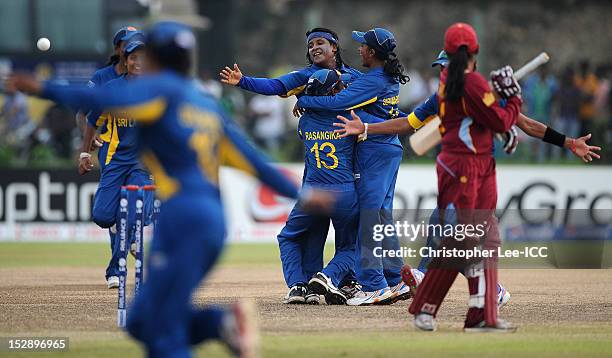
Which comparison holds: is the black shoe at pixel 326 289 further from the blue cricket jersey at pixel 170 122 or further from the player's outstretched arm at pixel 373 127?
the blue cricket jersey at pixel 170 122

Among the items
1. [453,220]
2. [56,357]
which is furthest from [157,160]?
[453,220]

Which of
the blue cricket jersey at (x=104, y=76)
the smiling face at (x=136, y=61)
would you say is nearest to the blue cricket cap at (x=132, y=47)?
the smiling face at (x=136, y=61)

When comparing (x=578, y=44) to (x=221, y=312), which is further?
(x=578, y=44)

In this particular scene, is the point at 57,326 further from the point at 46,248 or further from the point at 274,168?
the point at 46,248

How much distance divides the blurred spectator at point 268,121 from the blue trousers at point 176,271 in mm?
23444

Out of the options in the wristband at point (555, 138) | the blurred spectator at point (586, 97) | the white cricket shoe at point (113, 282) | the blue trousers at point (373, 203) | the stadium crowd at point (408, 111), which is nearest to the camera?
the wristband at point (555, 138)

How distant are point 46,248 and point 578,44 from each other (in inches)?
1202

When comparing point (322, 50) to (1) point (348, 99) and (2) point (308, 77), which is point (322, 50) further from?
(1) point (348, 99)

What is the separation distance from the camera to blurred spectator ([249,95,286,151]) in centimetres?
3119

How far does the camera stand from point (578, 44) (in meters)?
48.4

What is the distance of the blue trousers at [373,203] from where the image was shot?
1267cm

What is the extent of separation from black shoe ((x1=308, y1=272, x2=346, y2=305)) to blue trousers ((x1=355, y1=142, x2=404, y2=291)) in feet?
0.84

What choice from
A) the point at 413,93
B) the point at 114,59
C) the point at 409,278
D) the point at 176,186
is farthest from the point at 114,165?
the point at 413,93

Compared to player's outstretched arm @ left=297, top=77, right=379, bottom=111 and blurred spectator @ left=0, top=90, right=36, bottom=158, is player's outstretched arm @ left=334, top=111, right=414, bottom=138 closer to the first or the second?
player's outstretched arm @ left=297, top=77, right=379, bottom=111
